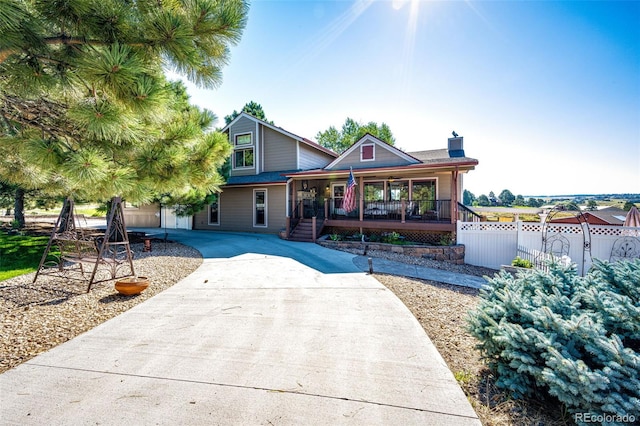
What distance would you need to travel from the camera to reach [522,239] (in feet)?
31.3

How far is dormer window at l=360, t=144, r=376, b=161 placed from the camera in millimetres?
13938

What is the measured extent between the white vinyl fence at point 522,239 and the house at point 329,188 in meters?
1.05

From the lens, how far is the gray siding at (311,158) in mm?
16406

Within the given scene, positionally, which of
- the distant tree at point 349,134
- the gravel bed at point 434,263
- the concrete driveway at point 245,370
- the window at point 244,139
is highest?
the distant tree at point 349,134

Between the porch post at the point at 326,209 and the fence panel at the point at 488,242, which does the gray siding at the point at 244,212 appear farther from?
the fence panel at the point at 488,242

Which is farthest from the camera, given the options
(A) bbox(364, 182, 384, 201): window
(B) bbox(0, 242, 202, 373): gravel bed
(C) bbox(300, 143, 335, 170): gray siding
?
(C) bbox(300, 143, 335, 170): gray siding

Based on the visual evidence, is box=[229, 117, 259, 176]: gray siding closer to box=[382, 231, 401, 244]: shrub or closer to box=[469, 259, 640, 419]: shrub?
box=[382, 231, 401, 244]: shrub

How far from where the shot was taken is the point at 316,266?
26.9ft

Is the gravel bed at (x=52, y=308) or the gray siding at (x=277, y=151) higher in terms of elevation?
the gray siding at (x=277, y=151)

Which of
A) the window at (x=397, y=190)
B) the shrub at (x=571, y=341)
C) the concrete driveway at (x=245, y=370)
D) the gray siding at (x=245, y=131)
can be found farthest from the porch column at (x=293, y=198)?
the shrub at (x=571, y=341)

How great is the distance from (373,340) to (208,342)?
87.1 inches

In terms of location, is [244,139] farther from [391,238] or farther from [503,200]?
[503,200]

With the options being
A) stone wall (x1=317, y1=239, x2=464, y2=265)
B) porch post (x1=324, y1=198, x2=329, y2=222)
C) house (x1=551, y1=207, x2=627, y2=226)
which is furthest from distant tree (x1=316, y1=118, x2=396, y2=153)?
stone wall (x1=317, y1=239, x2=464, y2=265)

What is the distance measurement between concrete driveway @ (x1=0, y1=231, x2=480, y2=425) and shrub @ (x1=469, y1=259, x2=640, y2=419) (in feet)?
1.98
